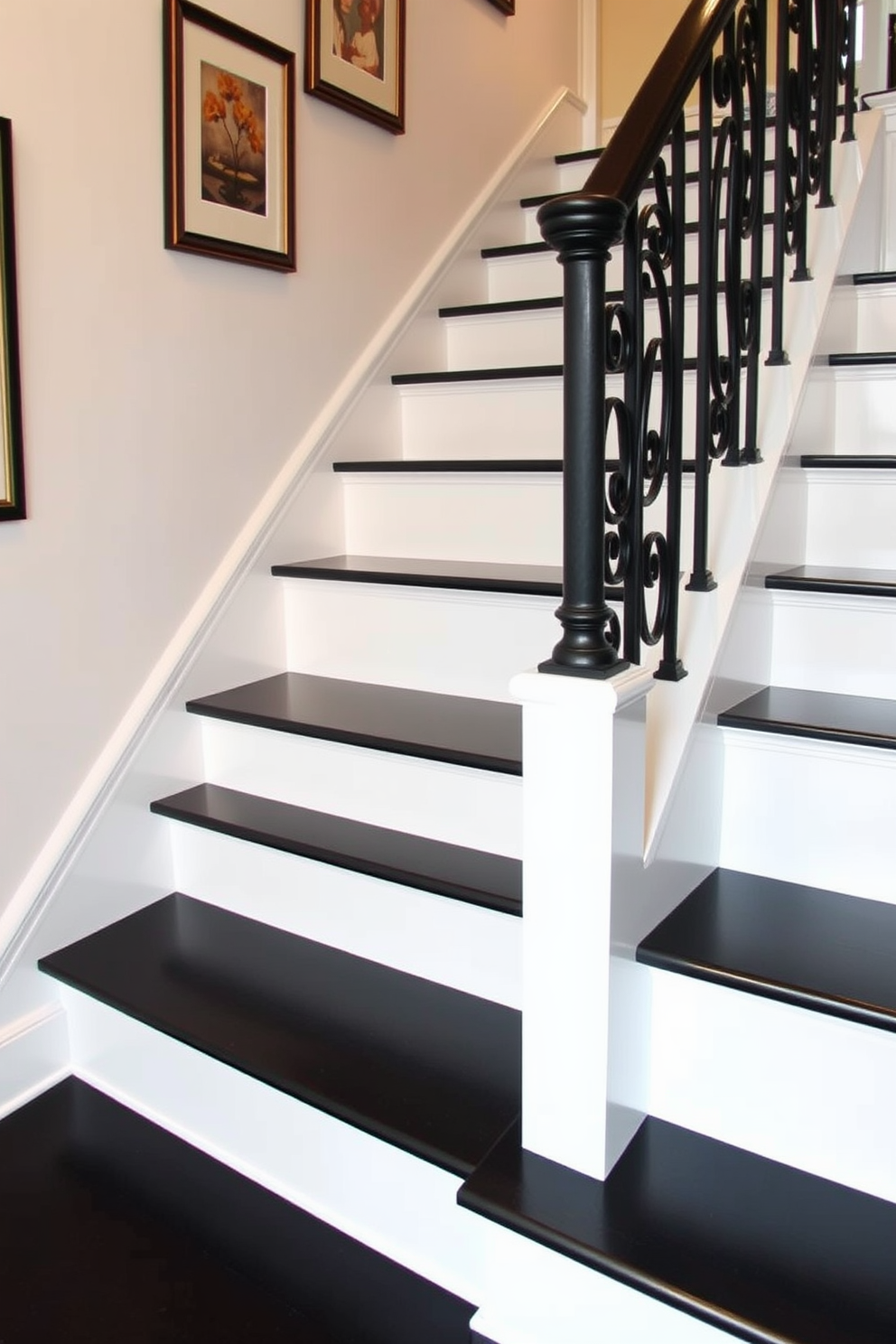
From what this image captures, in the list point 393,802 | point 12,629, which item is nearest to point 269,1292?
point 393,802

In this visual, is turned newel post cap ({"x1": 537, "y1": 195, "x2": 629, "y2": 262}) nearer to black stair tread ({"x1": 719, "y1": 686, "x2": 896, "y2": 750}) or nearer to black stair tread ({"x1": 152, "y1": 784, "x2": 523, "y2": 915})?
black stair tread ({"x1": 719, "y1": 686, "x2": 896, "y2": 750})

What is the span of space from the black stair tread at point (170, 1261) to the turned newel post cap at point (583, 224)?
1.43 m

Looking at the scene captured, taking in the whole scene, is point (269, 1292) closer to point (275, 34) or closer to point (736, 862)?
point (736, 862)

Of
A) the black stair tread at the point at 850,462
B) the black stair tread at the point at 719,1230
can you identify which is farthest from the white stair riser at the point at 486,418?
the black stair tread at the point at 719,1230

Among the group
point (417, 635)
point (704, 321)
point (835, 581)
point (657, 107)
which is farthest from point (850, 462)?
point (417, 635)

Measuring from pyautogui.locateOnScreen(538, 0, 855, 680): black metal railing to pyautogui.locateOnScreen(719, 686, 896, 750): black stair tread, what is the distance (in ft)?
0.60

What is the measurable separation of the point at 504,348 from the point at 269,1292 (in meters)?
2.25

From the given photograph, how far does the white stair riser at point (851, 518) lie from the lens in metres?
1.86

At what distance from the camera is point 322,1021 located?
1676 millimetres

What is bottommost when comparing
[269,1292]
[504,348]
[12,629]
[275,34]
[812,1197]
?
[269,1292]

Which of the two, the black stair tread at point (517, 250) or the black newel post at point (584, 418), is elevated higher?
the black stair tread at point (517, 250)

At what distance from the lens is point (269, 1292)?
1.48 meters

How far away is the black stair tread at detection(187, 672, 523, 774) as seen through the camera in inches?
69.9

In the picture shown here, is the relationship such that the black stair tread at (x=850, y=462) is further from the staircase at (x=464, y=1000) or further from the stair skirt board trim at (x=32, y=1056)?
the stair skirt board trim at (x=32, y=1056)
